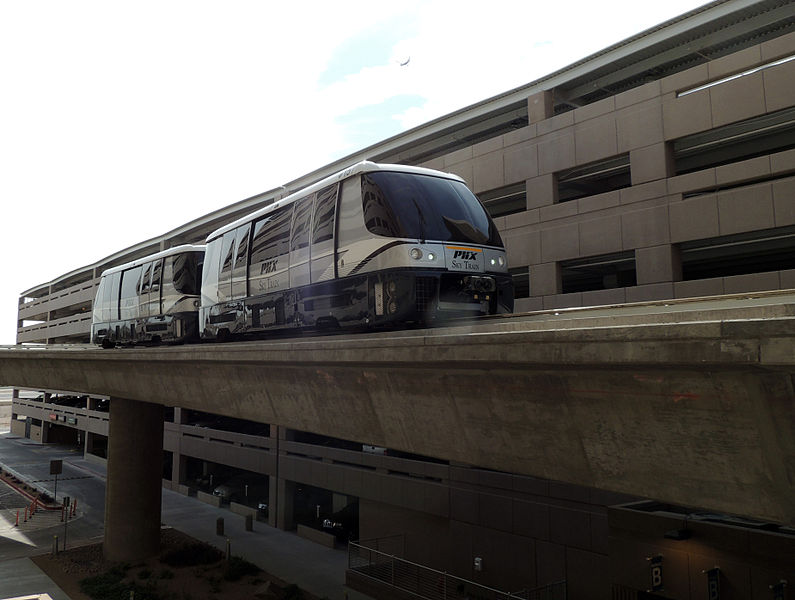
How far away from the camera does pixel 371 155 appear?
1087 inches

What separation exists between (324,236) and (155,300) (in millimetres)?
11309

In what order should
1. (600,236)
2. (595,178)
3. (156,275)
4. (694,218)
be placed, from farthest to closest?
1. (156,275)
2. (595,178)
3. (600,236)
4. (694,218)

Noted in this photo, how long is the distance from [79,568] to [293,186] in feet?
65.6

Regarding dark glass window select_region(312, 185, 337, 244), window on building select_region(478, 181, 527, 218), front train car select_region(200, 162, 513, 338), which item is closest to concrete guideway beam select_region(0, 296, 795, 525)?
front train car select_region(200, 162, 513, 338)

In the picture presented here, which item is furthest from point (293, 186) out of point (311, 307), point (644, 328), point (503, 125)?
point (644, 328)

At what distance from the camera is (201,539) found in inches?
1056

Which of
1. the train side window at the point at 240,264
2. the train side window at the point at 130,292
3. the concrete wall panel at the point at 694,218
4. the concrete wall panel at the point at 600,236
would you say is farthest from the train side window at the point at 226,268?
the concrete wall panel at the point at 694,218

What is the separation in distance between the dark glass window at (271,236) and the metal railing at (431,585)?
392 inches

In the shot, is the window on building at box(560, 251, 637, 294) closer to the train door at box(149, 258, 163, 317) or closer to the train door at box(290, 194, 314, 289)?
the train door at box(290, 194, 314, 289)

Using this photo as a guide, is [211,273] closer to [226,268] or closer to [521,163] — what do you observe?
[226,268]

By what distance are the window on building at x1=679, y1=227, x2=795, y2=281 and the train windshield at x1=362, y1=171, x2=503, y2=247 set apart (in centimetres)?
886

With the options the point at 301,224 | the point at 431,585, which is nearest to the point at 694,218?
the point at 301,224

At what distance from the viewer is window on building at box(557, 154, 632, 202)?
19203mm

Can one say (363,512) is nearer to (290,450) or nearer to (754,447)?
(290,450)
